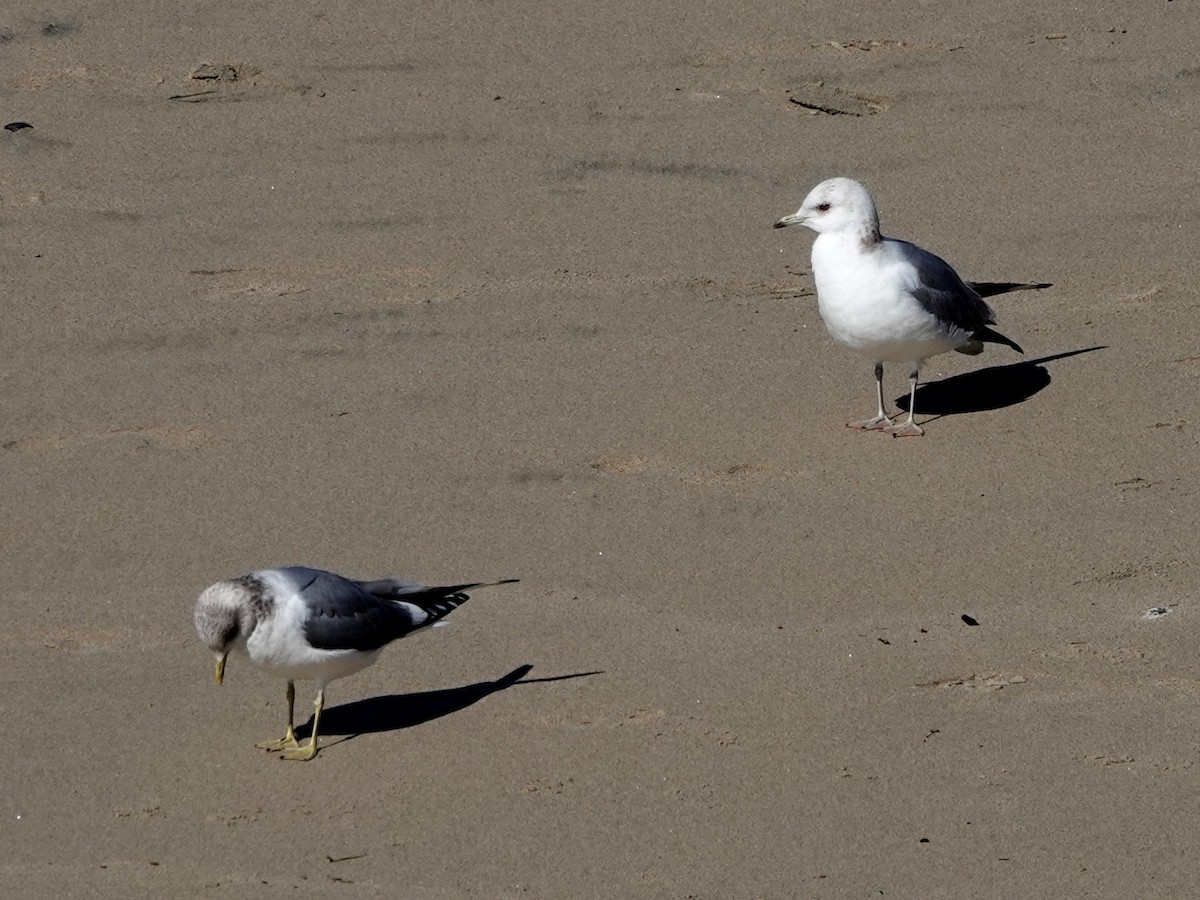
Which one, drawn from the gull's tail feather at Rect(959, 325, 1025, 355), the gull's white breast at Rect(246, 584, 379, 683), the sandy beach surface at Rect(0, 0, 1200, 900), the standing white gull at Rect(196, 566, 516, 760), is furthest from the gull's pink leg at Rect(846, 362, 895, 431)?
the gull's white breast at Rect(246, 584, 379, 683)

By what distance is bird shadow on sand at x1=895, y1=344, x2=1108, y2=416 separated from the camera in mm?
9555

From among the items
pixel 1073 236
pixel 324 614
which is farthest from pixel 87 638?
pixel 1073 236

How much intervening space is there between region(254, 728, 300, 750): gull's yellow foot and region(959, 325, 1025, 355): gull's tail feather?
3866 mm

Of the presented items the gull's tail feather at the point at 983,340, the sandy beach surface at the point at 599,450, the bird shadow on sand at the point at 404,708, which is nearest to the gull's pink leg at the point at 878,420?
the sandy beach surface at the point at 599,450

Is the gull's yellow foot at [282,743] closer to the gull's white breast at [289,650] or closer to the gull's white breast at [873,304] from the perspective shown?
the gull's white breast at [289,650]

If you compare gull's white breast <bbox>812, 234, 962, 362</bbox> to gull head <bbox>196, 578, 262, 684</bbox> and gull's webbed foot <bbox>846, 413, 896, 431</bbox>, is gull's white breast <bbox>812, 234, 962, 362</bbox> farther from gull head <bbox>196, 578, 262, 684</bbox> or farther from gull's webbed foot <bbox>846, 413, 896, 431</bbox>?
gull head <bbox>196, 578, 262, 684</bbox>

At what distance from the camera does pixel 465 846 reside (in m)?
6.50

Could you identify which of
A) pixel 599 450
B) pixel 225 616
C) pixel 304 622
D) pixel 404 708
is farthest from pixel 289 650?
pixel 599 450

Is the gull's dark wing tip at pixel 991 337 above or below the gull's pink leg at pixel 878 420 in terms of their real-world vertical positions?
above

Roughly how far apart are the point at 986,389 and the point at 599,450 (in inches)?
76.4

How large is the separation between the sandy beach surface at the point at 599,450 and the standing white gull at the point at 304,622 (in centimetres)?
28

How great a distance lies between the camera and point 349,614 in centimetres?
710

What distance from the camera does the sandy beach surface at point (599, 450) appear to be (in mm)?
6656

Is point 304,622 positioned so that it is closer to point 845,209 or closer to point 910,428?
point 910,428
